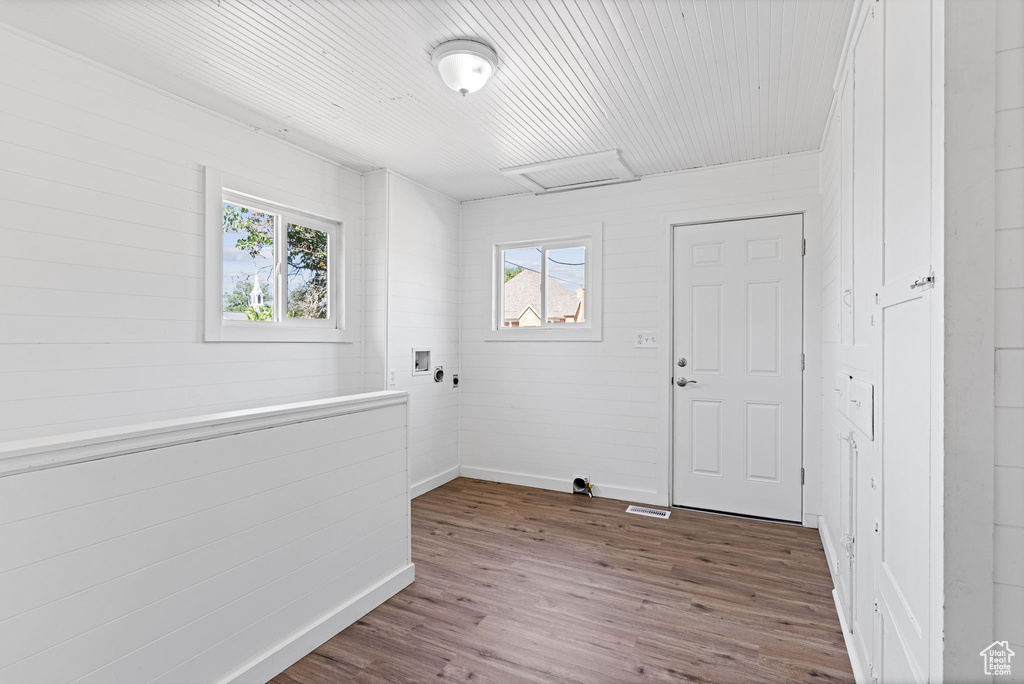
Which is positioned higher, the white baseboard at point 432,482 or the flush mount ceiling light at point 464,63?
the flush mount ceiling light at point 464,63

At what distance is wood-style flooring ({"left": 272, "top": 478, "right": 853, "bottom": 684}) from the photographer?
6.35 feet

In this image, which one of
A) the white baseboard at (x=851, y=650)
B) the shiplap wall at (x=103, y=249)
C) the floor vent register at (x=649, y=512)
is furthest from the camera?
the floor vent register at (x=649, y=512)

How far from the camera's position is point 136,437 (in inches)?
57.6

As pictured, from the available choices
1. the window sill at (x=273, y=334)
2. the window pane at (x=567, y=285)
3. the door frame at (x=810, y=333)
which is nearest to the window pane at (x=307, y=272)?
the window sill at (x=273, y=334)

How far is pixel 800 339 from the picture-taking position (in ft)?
11.3

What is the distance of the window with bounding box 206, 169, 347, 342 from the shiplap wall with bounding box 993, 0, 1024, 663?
3220 millimetres

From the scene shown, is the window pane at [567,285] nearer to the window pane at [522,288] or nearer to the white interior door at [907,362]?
the window pane at [522,288]

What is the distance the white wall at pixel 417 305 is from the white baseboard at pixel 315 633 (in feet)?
5.16

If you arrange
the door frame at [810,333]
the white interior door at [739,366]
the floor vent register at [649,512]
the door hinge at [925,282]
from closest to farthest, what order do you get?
the door hinge at [925,282] < the door frame at [810,333] < the white interior door at [739,366] < the floor vent register at [649,512]

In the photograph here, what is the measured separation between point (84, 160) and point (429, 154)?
192cm

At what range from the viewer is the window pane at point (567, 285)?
13.9 ft

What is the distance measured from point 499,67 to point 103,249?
2102mm

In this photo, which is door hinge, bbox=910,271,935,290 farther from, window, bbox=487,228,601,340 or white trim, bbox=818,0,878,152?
window, bbox=487,228,601,340

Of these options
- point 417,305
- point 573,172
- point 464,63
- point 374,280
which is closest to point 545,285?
point 573,172
